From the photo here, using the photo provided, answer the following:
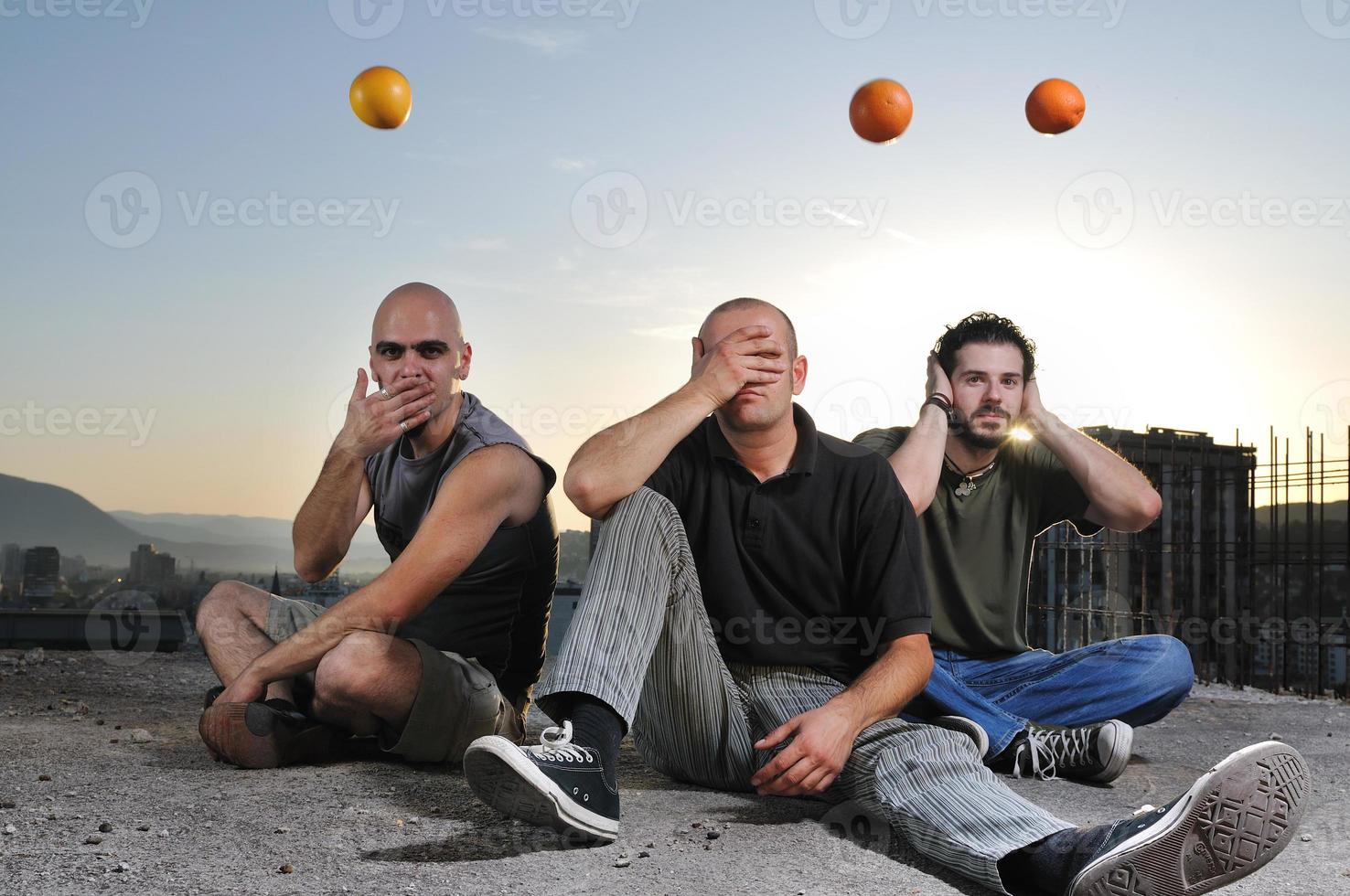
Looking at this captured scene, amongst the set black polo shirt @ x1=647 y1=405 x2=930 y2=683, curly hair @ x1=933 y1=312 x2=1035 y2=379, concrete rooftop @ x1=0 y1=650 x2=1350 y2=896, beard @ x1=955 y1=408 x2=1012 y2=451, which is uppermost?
curly hair @ x1=933 y1=312 x2=1035 y2=379

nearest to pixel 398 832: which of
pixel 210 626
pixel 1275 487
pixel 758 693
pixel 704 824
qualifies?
pixel 704 824

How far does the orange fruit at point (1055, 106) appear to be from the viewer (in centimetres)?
479

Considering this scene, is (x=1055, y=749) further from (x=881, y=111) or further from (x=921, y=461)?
(x=881, y=111)

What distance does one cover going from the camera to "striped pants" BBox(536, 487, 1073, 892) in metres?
2.14

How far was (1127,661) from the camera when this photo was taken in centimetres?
351

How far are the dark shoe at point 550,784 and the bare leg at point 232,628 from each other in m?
1.55

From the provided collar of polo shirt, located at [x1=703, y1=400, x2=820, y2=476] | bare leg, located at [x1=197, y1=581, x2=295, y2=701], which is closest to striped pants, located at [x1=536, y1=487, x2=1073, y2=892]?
collar of polo shirt, located at [x1=703, y1=400, x2=820, y2=476]

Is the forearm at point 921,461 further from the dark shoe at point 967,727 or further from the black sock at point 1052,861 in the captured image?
the black sock at point 1052,861

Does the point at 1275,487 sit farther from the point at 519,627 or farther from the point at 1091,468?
the point at 519,627

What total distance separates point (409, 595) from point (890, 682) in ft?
4.29

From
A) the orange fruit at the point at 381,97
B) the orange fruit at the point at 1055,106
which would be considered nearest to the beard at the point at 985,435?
the orange fruit at the point at 1055,106

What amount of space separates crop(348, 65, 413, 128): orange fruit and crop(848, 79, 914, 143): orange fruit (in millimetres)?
1996

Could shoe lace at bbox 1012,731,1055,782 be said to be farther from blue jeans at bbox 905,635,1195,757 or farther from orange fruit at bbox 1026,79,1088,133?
orange fruit at bbox 1026,79,1088,133

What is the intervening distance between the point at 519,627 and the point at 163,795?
3.62 ft
